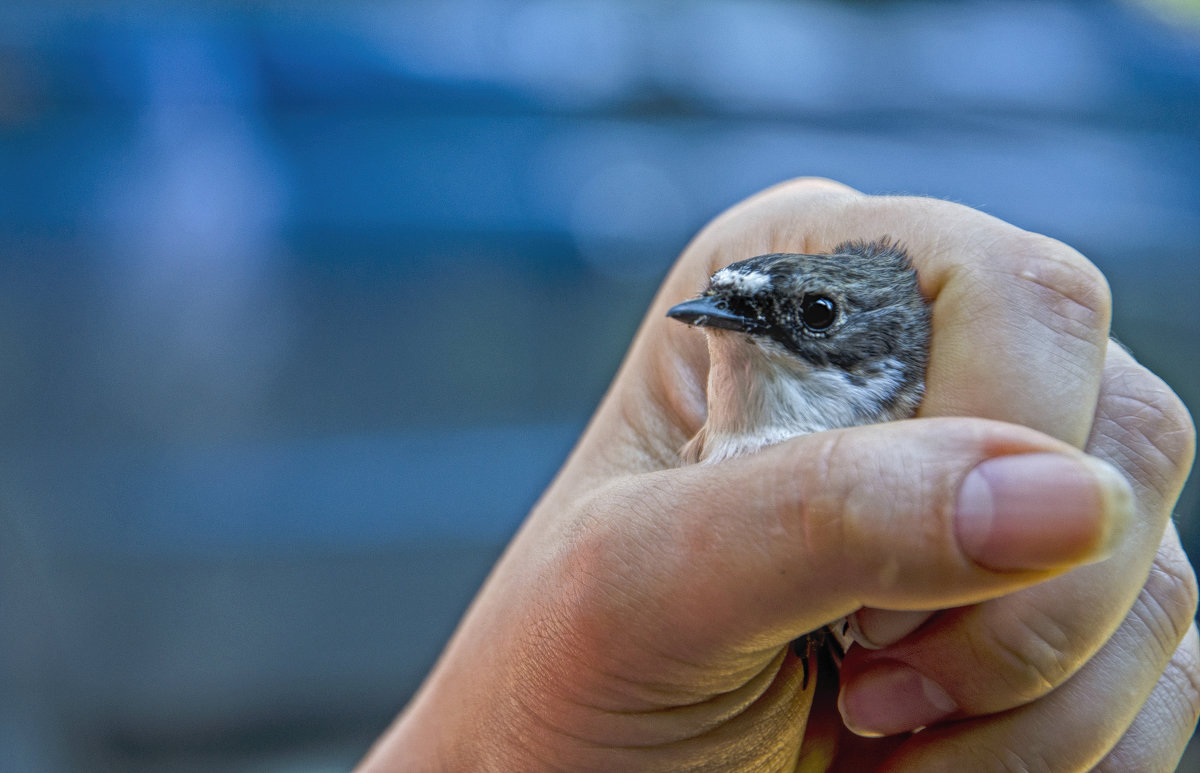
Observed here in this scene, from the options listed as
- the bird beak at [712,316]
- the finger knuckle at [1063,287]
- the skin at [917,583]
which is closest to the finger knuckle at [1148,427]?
the skin at [917,583]

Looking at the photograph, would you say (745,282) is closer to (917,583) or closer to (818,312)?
(818,312)

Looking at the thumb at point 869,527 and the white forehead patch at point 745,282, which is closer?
the thumb at point 869,527

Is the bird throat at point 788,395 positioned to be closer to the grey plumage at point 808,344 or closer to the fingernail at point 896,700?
the grey plumage at point 808,344

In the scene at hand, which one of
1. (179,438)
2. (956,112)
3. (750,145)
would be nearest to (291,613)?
(179,438)

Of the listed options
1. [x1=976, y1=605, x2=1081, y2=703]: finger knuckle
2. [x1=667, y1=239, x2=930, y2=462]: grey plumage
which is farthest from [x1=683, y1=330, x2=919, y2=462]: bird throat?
[x1=976, y1=605, x2=1081, y2=703]: finger knuckle

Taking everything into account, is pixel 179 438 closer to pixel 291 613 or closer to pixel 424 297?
pixel 291 613

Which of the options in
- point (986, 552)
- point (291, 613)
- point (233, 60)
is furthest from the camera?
point (291, 613)

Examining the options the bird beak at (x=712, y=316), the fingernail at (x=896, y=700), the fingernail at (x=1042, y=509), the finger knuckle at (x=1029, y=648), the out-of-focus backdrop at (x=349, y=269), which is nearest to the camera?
the fingernail at (x=1042, y=509)

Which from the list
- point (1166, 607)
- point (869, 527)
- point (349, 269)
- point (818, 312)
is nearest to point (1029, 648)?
point (1166, 607)
